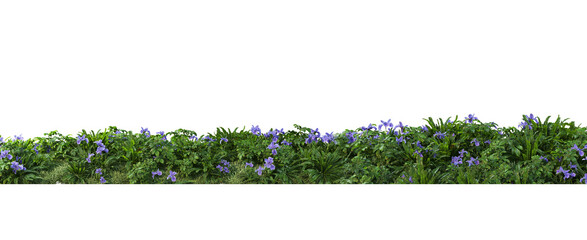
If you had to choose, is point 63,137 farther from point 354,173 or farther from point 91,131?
point 354,173

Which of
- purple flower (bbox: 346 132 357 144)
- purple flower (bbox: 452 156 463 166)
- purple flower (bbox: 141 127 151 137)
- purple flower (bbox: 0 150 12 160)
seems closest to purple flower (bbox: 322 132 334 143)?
purple flower (bbox: 346 132 357 144)

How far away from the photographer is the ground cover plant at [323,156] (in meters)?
4.72

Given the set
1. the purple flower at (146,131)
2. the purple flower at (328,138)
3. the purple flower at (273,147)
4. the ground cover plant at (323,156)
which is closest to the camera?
the ground cover plant at (323,156)

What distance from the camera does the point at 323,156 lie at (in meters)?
4.99

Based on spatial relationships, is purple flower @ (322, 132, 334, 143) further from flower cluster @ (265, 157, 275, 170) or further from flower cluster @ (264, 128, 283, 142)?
flower cluster @ (265, 157, 275, 170)

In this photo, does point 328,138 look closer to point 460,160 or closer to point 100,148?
point 460,160

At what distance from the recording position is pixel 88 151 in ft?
17.6

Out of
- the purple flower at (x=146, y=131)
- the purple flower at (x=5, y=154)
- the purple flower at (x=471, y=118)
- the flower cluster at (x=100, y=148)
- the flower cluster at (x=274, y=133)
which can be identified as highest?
the purple flower at (x=471, y=118)

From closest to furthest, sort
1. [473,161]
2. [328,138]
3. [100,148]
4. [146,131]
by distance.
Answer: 1. [473,161]
2. [100,148]
3. [328,138]
4. [146,131]

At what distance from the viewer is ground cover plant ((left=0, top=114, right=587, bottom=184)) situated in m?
4.72

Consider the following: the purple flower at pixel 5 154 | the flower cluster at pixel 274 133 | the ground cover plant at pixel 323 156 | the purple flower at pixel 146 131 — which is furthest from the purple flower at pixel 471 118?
the purple flower at pixel 5 154

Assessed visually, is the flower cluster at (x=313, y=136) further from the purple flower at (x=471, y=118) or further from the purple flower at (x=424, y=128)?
the purple flower at (x=471, y=118)

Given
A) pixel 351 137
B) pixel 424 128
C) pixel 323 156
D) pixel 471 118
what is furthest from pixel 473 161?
pixel 323 156

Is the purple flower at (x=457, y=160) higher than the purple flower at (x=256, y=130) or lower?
lower
